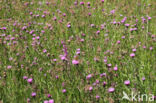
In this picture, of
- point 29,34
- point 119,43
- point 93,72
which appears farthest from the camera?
point 29,34

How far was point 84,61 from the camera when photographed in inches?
91.1

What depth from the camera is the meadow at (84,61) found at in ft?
6.26

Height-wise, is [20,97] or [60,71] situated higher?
[60,71]

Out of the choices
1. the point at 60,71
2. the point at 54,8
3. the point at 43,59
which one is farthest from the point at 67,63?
the point at 54,8

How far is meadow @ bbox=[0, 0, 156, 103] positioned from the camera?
6.26 ft

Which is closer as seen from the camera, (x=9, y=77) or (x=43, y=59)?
(x=9, y=77)

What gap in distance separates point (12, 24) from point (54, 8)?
1.00 meters

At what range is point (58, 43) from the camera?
297 centimetres

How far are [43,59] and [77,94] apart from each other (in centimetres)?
89

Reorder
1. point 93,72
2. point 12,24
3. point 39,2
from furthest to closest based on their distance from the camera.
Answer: point 39,2 → point 12,24 → point 93,72

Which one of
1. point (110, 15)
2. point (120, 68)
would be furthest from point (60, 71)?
point (110, 15)

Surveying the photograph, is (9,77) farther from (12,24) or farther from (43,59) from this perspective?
(12,24)

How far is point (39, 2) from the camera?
185 inches

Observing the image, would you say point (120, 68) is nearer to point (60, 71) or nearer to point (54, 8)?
point (60, 71)
